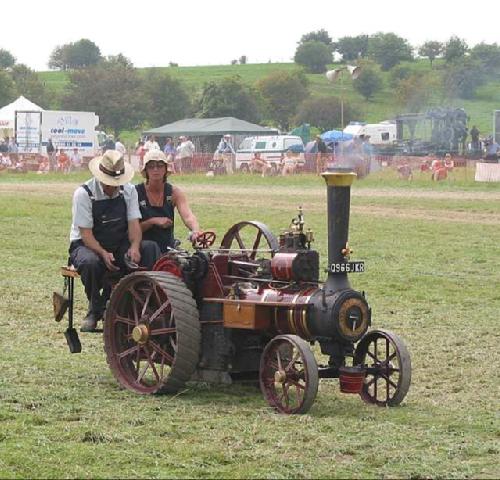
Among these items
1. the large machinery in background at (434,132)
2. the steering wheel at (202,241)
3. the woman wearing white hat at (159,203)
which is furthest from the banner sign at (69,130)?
the steering wheel at (202,241)

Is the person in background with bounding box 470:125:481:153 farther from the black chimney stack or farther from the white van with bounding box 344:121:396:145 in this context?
the black chimney stack

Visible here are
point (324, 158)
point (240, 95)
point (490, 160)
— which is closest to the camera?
point (490, 160)

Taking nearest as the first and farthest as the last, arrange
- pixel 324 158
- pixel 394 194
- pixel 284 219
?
pixel 284 219 < pixel 394 194 < pixel 324 158

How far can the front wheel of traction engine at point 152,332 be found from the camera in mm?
8188

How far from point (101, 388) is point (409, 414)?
81.7 inches

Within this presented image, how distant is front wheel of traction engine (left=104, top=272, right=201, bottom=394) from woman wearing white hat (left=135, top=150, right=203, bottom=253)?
773 mm

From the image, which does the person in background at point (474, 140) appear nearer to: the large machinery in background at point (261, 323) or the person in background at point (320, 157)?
→ the person in background at point (320, 157)

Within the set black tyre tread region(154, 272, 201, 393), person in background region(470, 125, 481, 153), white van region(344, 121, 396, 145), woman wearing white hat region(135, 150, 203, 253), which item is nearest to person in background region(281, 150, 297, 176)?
person in background region(470, 125, 481, 153)

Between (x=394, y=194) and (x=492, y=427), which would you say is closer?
(x=492, y=427)

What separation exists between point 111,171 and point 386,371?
2419 mm

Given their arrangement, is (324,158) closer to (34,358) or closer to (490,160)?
(490,160)

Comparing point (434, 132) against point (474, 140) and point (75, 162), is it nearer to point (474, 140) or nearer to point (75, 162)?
point (474, 140)

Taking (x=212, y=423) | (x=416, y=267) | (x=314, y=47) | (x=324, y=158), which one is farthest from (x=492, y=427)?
(x=314, y=47)

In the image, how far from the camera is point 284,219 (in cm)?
2275
